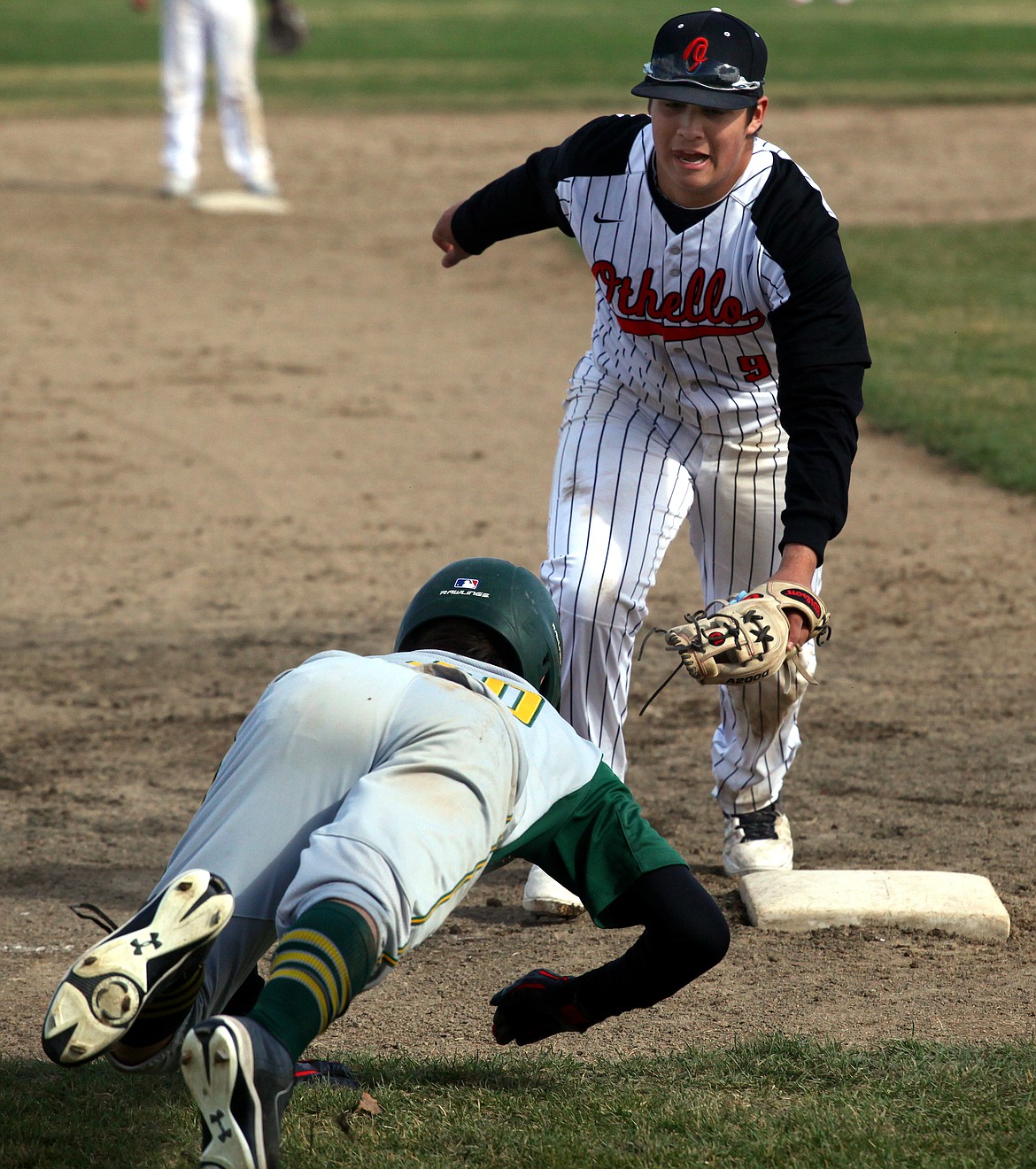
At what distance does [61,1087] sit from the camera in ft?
9.30

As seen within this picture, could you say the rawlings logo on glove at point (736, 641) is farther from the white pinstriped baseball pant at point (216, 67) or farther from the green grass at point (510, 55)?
the green grass at point (510, 55)

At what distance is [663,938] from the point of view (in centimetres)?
272

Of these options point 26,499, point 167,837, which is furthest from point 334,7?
point 167,837

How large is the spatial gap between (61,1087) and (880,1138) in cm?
132

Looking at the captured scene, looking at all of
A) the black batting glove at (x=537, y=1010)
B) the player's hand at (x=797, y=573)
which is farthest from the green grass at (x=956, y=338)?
the black batting glove at (x=537, y=1010)

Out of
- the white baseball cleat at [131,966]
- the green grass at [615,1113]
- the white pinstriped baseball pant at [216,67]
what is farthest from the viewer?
the white pinstriped baseball pant at [216,67]

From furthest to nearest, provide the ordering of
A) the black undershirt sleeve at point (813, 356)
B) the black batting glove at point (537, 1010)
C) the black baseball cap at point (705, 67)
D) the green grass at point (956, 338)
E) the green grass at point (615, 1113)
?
the green grass at point (956, 338)
the black baseball cap at point (705, 67)
the black undershirt sleeve at point (813, 356)
the black batting glove at point (537, 1010)
the green grass at point (615, 1113)

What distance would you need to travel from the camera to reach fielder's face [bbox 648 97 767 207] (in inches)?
134

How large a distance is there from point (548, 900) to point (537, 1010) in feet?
2.86

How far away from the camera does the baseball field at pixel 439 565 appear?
9.11 ft

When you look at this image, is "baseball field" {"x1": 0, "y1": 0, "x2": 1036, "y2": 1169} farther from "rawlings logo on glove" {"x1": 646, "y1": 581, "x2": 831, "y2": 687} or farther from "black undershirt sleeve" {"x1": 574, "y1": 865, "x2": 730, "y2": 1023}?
"rawlings logo on glove" {"x1": 646, "y1": 581, "x2": 831, "y2": 687}

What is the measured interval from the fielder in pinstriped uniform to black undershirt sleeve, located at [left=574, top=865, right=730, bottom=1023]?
700mm

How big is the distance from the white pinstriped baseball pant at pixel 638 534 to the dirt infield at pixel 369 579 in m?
0.44

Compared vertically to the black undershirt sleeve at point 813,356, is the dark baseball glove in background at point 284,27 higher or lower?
higher
